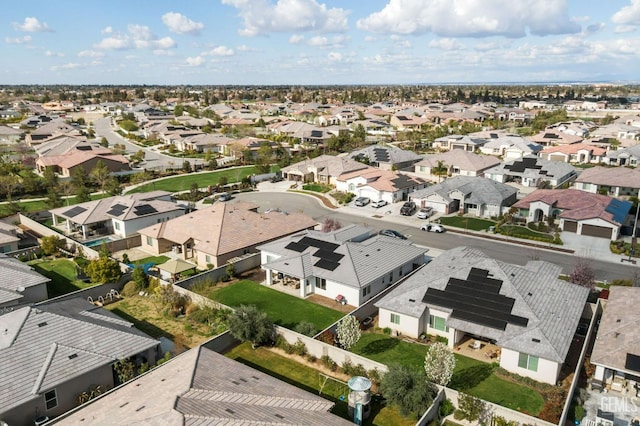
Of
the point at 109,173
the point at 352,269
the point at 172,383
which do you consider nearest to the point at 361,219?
the point at 352,269

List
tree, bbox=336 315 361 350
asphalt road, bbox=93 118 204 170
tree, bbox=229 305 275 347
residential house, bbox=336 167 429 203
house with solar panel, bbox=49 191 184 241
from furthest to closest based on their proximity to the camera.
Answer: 1. asphalt road, bbox=93 118 204 170
2. residential house, bbox=336 167 429 203
3. house with solar panel, bbox=49 191 184 241
4. tree, bbox=229 305 275 347
5. tree, bbox=336 315 361 350

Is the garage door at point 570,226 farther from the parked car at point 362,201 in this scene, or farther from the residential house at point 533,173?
the parked car at point 362,201

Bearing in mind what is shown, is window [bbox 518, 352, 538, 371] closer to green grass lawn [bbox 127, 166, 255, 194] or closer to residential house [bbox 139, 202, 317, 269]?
residential house [bbox 139, 202, 317, 269]

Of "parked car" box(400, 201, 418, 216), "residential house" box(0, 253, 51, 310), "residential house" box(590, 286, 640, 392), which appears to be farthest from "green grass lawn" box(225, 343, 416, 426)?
"parked car" box(400, 201, 418, 216)

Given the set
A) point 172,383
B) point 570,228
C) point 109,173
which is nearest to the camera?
point 172,383

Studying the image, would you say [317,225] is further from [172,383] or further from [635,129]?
[635,129]

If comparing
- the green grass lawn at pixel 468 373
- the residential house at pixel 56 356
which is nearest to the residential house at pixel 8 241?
the residential house at pixel 56 356
